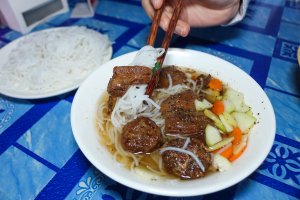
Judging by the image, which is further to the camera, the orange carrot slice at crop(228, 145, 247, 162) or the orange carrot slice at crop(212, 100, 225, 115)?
the orange carrot slice at crop(212, 100, 225, 115)

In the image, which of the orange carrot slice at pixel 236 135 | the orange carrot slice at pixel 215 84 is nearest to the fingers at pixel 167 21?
the orange carrot slice at pixel 215 84

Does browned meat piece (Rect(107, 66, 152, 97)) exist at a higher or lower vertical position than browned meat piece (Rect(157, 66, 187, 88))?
higher

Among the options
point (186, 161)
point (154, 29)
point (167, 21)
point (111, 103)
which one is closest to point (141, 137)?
point (186, 161)

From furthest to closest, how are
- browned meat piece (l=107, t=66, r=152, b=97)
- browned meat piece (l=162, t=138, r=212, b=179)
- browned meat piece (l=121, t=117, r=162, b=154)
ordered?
browned meat piece (l=107, t=66, r=152, b=97)
browned meat piece (l=121, t=117, r=162, b=154)
browned meat piece (l=162, t=138, r=212, b=179)

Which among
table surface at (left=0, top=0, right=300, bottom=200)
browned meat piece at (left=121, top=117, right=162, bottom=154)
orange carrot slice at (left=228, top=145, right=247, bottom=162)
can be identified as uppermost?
browned meat piece at (left=121, top=117, right=162, bottom=154)

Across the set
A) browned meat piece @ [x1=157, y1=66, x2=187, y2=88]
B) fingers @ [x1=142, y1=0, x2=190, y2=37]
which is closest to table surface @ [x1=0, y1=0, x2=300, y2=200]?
fingers @ [x1=142, y1=0, x2=190, y2=37]

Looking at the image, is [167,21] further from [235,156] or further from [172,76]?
[235,156]

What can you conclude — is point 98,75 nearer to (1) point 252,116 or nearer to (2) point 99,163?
(2) point 99,163

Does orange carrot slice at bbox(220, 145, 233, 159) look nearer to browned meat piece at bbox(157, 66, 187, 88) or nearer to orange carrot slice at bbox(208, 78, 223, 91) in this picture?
orange carrot slice at bbox(208, 78, 223, 91)
